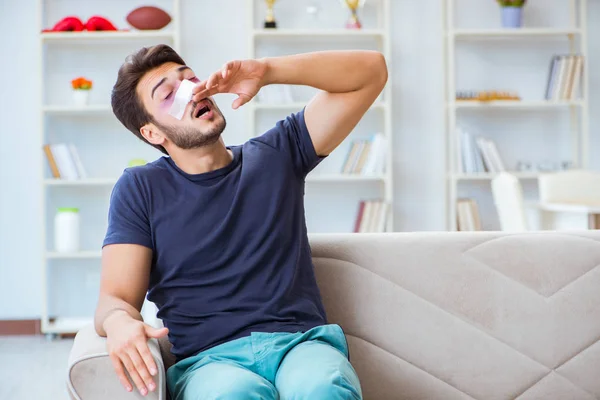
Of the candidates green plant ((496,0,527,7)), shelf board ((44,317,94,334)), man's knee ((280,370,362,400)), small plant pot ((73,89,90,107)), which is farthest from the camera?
green plant ((496,0,527,7))

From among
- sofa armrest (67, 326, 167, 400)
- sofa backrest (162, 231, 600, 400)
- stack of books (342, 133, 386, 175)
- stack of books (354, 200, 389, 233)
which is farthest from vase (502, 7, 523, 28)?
sofa armrest (67, 326, 167, 400)

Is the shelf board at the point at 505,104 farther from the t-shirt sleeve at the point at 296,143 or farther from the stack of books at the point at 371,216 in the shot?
the t-shirt sleeve at the point at 296,143

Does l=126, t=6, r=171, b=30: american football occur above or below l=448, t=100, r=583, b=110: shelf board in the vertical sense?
above

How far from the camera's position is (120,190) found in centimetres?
176

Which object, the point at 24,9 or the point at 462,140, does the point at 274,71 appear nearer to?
the point at 462,140

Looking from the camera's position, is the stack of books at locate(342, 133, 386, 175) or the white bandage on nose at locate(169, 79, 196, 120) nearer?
the white bandage on nose at locate(169, 79, 196, 120)

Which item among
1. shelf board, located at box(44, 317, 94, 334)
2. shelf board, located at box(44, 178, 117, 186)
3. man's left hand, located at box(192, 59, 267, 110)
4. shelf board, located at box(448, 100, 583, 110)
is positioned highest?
shelf board, located at box(448, 100, 583, 110)

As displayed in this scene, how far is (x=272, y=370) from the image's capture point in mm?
1594

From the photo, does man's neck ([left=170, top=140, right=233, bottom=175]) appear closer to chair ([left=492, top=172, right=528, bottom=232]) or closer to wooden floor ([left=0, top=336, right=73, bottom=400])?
wooden floor ([left=0, top=336, right=73, bottom=400])

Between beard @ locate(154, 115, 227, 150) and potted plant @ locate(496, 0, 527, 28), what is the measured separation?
3465 mm

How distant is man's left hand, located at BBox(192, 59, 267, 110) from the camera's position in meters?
1.68

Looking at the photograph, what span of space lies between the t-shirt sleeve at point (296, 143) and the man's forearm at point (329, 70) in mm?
103

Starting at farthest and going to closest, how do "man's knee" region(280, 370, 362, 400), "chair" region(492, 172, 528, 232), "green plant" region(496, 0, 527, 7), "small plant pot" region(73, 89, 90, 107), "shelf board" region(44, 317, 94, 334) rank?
1. "green plant" region(496, 0, 527, 7)
2. "small plant pot" region(73, 89, 90, 107)
3. "shelf board" region(44, 317, 94, 334)
4. "chair" region(492, 172, 528, 232)
5. "man's knee" region(280, 370, 362, 400)

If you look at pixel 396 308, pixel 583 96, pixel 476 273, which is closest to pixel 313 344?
pixel 396 308
